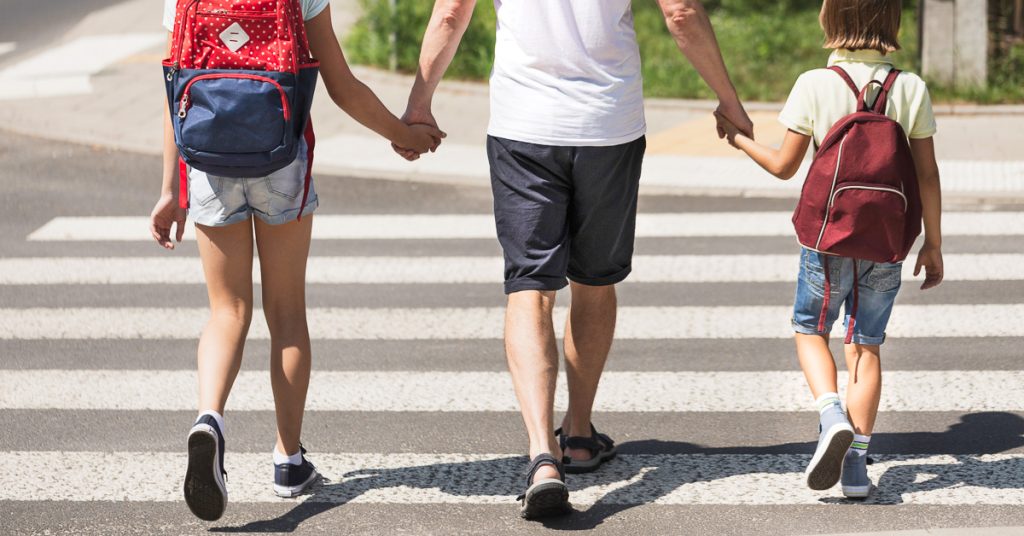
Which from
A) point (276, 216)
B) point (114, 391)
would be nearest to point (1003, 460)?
point (276, 216)

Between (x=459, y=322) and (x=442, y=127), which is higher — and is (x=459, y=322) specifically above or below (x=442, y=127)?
above

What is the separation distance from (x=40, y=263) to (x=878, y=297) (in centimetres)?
524

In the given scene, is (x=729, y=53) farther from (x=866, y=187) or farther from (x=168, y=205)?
(x=168, y=205)

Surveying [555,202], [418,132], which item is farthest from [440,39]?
[555,202]

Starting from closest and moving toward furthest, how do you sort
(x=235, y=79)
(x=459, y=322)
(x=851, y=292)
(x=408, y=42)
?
(x=235, y=79) < (x=851, y=292) < (x=459, y=322) < (x=408, y=42)

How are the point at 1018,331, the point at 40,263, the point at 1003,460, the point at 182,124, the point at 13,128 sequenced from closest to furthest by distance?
1. the point at 182,124
2. the point at 1003,460
3. the point at 1018,331
4. the point at 40,263
5. the point at 13,128

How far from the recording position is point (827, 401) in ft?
14.5

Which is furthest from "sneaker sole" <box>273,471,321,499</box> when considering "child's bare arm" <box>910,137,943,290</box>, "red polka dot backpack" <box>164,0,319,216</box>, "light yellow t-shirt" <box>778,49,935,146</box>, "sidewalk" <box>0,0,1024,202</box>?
"sidewalk" <box>0,0,1024,202</box>

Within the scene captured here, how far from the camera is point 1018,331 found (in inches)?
256

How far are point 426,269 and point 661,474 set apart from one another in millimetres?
3306

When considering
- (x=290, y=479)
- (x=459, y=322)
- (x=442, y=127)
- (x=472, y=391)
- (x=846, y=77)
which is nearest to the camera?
(x=846, y=77)

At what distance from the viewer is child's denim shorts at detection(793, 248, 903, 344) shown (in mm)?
4465

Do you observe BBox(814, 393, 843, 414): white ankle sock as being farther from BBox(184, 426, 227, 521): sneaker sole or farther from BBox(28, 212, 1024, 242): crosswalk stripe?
BBox(28, 212, 1024, 242): crosswalk stripe

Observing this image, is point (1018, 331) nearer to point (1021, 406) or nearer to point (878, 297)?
point (1021, 406)
